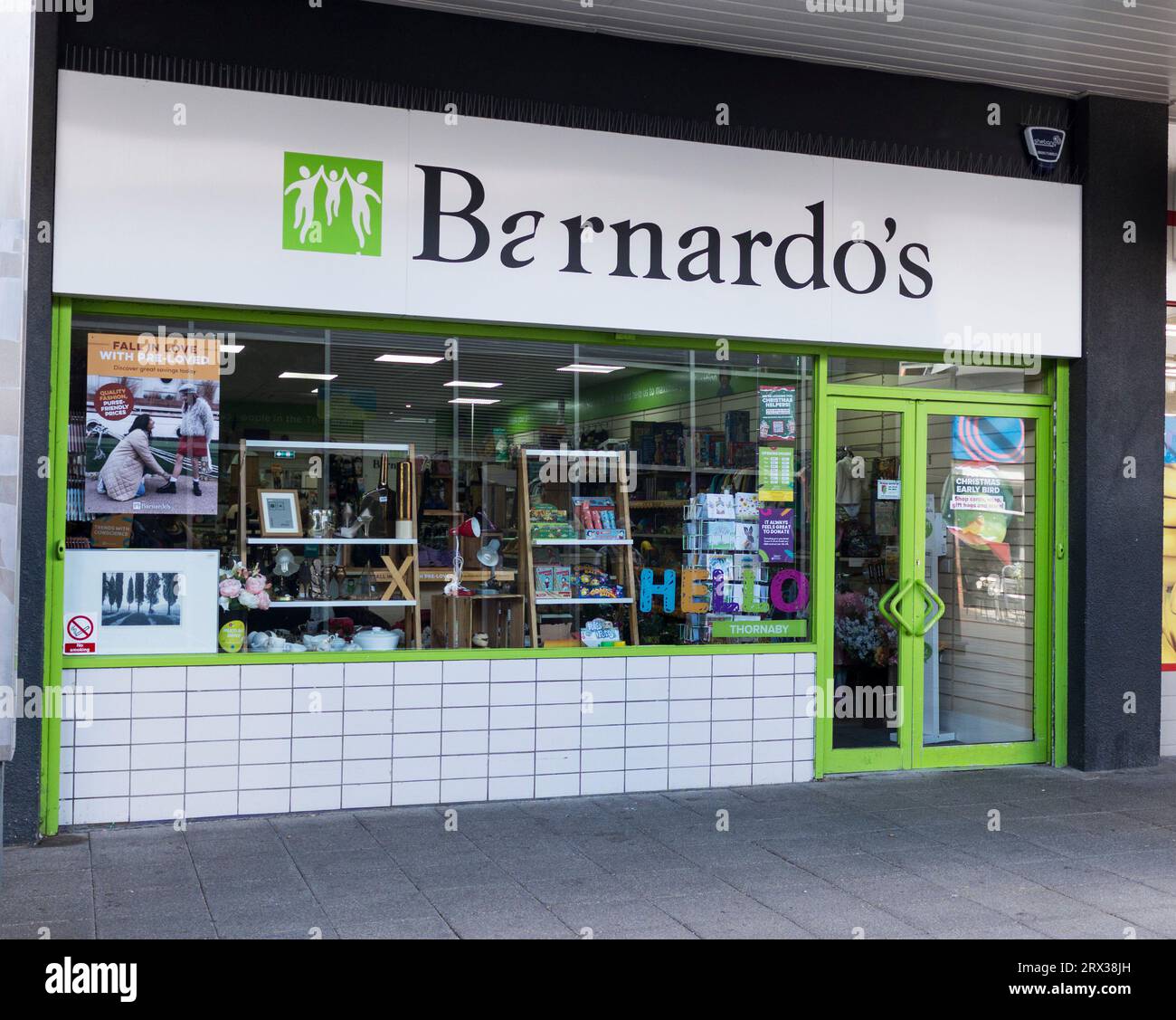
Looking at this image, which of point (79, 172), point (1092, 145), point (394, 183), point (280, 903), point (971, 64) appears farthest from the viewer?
point (1092, 145)

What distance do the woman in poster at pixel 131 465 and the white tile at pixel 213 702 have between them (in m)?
1.07

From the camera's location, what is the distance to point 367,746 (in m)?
6.59

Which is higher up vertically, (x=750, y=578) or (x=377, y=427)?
(x=377, y=427)

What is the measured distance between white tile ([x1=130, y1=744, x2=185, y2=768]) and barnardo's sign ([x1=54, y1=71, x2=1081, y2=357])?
2243 mm

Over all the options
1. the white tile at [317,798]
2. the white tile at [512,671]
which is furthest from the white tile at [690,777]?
the white tile at [317,798]

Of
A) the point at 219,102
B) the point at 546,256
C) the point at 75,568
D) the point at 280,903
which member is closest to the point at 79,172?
the point at 219,102

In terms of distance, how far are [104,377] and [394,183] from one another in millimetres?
1782

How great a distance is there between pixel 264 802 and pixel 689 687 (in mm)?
2443

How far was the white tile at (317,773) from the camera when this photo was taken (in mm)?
6453

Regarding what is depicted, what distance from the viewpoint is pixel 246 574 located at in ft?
21.6

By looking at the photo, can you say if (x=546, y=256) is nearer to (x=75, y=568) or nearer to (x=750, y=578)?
(x=750, y=578)

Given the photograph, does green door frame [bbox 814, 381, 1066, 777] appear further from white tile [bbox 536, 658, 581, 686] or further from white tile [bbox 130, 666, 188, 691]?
white tile [bbox 130, 666, 188, 691]

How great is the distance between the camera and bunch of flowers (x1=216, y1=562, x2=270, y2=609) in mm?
6504

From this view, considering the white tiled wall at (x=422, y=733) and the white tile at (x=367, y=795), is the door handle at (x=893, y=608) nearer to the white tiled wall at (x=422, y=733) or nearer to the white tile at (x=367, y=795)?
the white tiled wall at (x=422, y=733)
